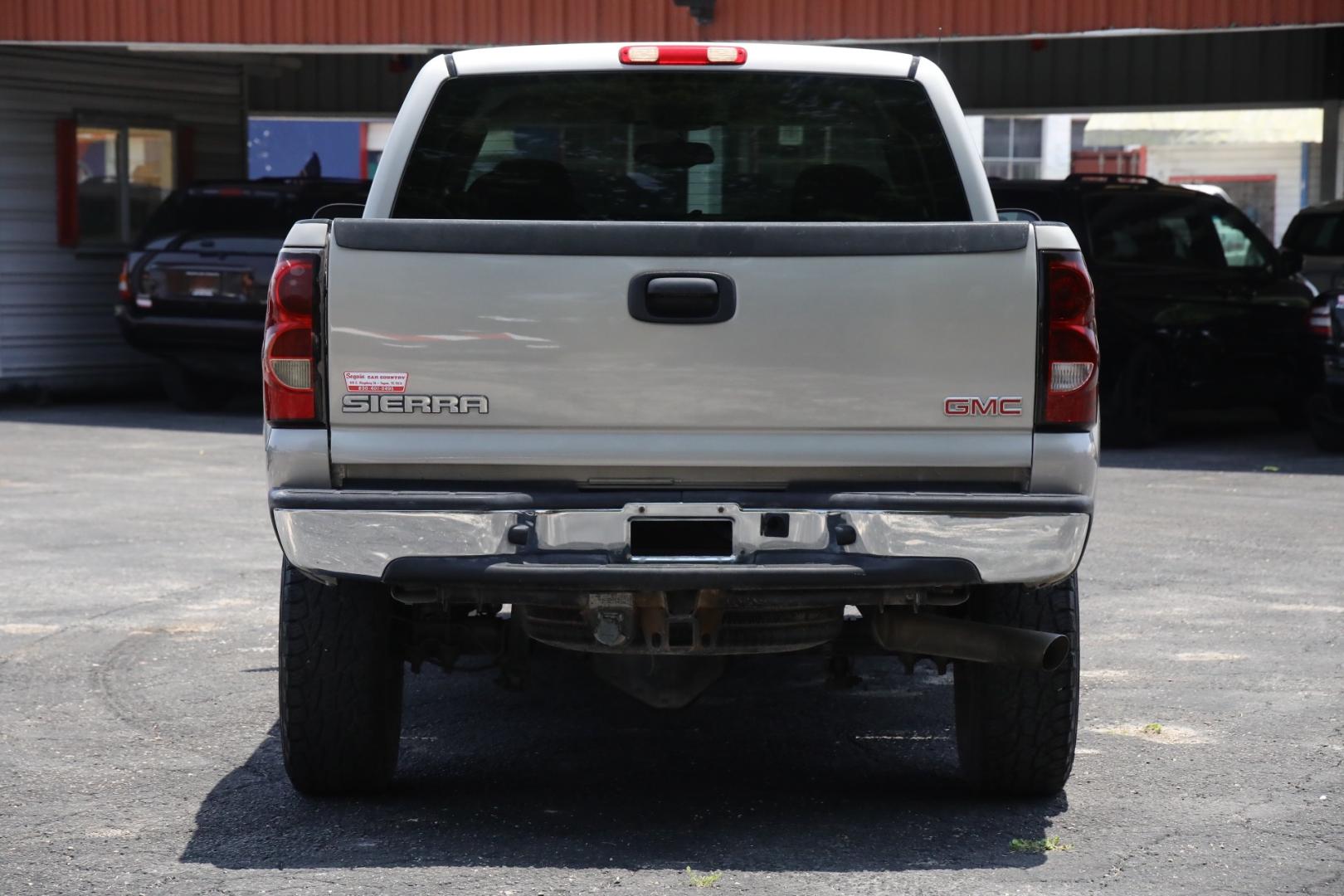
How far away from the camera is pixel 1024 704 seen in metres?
4.83

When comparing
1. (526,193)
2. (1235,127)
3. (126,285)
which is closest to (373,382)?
(526,193)

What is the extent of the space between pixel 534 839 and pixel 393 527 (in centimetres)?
87

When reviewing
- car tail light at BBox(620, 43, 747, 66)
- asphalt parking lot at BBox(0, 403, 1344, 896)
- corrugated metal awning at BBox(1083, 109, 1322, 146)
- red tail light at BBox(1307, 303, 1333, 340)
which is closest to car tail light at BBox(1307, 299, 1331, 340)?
red tail light at BBox(1307, 303, 1333, 340)

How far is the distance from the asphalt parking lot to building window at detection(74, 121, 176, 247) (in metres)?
10.1

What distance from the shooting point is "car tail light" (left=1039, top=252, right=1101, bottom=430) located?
441cm

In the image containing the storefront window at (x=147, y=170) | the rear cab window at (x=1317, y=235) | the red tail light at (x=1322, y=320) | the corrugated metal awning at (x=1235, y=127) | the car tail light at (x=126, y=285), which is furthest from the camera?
the corrugated metal awning at (x=1235, y=127)

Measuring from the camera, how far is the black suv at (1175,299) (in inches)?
527

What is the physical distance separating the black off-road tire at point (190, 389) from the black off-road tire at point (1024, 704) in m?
12.5

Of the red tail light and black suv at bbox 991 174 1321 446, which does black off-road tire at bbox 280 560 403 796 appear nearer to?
black suv at bbox 991 174 1321 446

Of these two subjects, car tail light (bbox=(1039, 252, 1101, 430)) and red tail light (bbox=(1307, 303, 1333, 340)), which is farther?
red tail light (bbox=(1307, 303, 1333, 340))

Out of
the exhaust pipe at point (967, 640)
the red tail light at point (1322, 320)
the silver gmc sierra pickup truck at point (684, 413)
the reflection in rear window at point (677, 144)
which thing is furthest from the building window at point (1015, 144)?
the silver gmc sierra pickup truck at point (684, 413)

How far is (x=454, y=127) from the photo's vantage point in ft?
18.4

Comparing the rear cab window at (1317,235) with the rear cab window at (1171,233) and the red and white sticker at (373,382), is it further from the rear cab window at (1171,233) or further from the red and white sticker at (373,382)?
the red and white sticker at (373,382)

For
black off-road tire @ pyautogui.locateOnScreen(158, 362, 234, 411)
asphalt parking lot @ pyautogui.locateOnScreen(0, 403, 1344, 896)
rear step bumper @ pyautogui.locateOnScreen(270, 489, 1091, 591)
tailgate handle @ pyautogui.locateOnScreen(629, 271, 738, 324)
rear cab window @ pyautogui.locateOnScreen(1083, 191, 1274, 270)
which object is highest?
tailgate handle @ pyautogui.locateOnScreen(629, 271, 738, 324)
